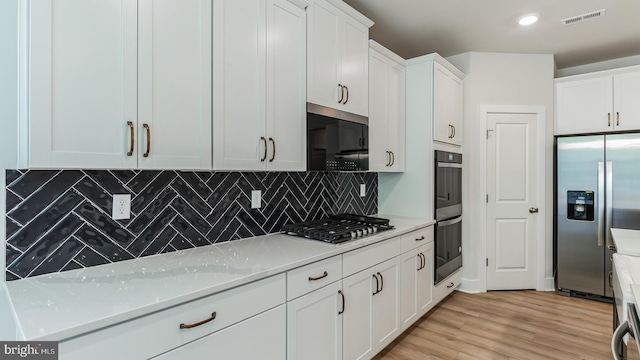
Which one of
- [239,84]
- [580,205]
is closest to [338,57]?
[239,84]

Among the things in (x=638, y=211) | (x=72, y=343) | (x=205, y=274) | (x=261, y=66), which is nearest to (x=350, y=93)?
(x=261, y=66)

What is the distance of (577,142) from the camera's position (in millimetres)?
3477

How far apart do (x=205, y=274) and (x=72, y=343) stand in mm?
510

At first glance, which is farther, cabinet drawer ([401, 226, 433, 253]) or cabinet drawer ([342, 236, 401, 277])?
cabinet drawer ([401, 226, 433, 253])

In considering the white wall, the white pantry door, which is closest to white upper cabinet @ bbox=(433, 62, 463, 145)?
the white wall

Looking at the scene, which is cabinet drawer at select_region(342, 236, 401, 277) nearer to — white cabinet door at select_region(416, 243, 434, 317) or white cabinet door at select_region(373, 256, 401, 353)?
white cabinet door at select_region(373, 256, 401, 353)

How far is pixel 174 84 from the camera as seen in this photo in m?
1.46

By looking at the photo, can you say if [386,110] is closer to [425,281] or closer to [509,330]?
[425,281]

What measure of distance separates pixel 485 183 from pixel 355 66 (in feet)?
7.33

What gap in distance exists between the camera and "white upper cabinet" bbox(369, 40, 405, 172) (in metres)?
2.79

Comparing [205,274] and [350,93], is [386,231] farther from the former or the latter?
[205,274]

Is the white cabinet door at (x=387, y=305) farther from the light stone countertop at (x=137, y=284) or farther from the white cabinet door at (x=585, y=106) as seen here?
the white cabinet door at (x=585, y=106)

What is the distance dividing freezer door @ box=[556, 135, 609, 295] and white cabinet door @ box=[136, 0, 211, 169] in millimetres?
3747

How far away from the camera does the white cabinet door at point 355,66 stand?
2414 mm
